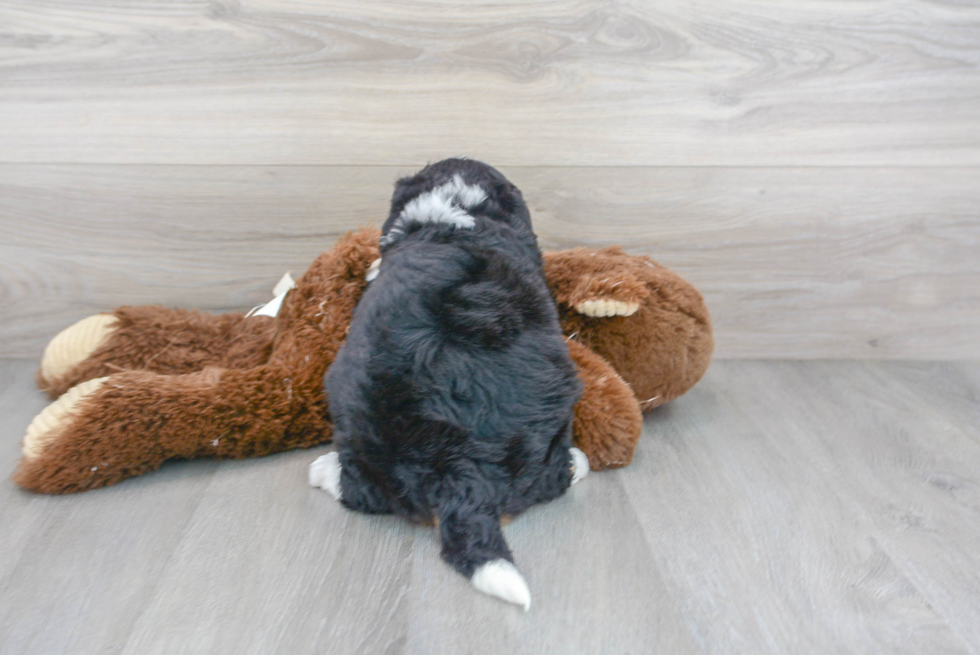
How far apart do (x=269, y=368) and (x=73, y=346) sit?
0.34 m

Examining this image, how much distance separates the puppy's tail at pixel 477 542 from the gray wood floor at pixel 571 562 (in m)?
0.02

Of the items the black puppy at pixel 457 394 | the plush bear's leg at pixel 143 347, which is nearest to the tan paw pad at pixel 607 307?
the black puppy at pixel 457 394

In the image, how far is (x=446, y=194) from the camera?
82cm

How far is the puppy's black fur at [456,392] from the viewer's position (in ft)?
2.28

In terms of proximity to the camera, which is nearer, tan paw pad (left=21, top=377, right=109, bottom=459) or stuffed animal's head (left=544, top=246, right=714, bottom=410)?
tan paw pad (left=21, top=377, right=109, bottom=459)

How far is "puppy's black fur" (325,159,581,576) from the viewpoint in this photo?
0.69 m

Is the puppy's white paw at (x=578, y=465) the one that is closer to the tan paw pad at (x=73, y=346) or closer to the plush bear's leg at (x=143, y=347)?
the plush bear's leg at (x=143, y=347)

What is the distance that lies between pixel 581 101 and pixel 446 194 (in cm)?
39

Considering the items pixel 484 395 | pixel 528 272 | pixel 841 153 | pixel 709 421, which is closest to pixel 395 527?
pixel 484 395

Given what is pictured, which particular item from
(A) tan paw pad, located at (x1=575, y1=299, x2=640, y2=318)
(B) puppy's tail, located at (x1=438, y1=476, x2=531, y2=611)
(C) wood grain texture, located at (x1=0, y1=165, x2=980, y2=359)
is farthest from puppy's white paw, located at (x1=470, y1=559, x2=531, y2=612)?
(C) wood grain texture, located at (x1=0, y1=165, x2=980, y2=359)

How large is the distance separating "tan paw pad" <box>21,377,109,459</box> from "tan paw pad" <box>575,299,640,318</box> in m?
0.61

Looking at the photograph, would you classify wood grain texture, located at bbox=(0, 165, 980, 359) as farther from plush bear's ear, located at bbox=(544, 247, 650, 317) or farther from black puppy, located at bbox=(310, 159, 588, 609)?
black puppy, located at bbox=(310, 159, 588, 609)

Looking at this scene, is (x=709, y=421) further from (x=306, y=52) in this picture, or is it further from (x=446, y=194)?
(x=306, y=52)

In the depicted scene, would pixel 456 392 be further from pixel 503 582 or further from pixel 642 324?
pixel 642 324
